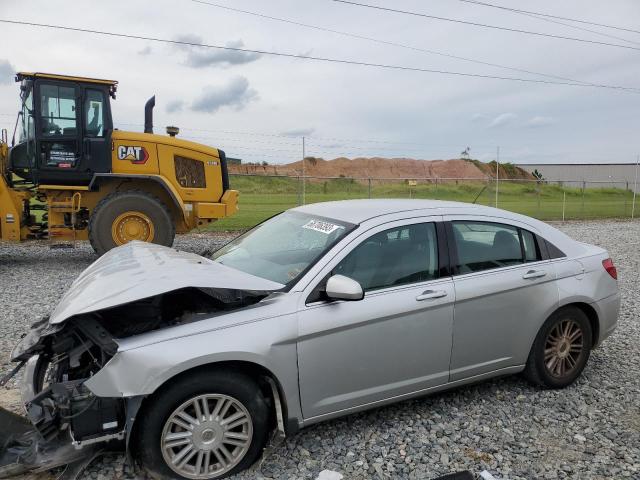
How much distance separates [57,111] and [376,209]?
23.9ft

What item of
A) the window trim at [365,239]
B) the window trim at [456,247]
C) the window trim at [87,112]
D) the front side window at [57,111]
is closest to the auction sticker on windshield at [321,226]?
the window trim at [365,239]

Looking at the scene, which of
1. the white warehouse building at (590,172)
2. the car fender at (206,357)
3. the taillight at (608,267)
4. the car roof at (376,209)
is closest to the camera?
the car fender at (206,357)

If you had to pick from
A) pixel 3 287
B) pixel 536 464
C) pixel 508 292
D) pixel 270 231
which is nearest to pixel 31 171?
pixel 3 287

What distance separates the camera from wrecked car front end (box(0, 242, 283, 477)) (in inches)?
109

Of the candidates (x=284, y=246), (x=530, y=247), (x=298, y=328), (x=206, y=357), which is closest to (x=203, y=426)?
(x=206, y=357)

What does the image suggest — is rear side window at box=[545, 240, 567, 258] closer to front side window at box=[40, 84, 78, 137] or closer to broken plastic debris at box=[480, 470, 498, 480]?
broken plastic debris at box=[480, 470, 498, 480]

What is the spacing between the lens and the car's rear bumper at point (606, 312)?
4.36 m

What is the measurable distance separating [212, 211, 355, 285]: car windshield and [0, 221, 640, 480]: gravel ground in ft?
3.73

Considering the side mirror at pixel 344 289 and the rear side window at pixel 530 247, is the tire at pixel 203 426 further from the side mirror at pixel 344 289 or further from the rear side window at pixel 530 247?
the rear side window at pixel 530 247

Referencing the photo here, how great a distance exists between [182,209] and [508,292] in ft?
23.7

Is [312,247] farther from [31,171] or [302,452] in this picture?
[31,171]

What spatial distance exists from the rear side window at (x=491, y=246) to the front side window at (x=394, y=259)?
0.80ft

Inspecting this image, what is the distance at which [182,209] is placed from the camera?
9.85 m

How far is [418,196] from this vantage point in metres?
28.9
